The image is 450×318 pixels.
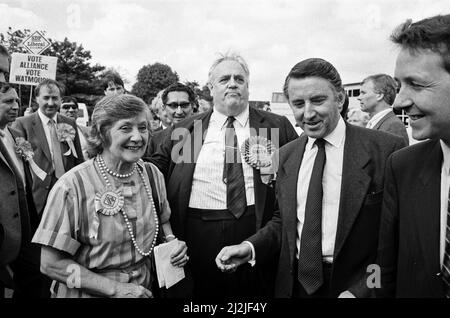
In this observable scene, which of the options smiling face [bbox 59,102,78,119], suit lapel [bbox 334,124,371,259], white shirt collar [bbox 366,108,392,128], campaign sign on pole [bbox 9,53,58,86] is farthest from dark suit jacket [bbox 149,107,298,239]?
campaign sign on pole [bbox 9,53,58,86]

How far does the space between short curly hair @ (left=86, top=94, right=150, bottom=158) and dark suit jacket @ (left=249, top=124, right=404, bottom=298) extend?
1023 mm

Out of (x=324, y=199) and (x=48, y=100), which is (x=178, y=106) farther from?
(x=324, y=199)

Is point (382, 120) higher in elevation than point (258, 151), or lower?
higher

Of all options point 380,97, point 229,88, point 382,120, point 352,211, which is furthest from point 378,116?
point 352,211

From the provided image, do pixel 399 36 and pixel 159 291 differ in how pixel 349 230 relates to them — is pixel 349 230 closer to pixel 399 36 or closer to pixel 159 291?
pixel 399 36

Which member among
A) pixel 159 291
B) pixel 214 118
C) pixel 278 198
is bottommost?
pixel 159 291

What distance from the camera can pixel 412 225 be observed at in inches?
70.6

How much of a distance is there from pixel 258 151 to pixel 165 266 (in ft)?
4.25

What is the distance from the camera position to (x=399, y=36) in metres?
1.76

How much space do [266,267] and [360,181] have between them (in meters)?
0.95

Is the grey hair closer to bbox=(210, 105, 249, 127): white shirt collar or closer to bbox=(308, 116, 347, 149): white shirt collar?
bbox=(210, 105, 249, 127): white shirt collar

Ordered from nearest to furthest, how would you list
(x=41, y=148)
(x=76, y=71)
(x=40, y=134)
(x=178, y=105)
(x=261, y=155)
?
1. (x=261, y=155)
2. (x=178, y=105)
3. (x=41, y=148)
4. (x=40, y=134)
5. (x=76, y=71)
